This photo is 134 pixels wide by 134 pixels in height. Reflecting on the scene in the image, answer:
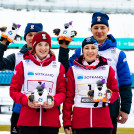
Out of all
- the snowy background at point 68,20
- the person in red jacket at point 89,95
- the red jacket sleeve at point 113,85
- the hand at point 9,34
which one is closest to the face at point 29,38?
the hand at point 9,34

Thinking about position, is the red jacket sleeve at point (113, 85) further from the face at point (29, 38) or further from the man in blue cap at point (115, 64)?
the face at point (29, 38)

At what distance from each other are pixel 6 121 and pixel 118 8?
35.3 feet

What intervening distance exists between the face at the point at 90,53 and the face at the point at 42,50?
36cm

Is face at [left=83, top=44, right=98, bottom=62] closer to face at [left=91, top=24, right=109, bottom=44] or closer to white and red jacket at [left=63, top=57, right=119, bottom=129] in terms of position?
white and red jacket at [left=63, top=57, right=119, bottom=129]

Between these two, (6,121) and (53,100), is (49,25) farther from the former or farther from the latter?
(53,100)

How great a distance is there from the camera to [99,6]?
51.4 ft

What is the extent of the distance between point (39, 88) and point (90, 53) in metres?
0.63

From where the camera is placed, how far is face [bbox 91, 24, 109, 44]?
2.92 metres

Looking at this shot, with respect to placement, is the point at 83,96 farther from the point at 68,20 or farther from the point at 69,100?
the point at 68,20

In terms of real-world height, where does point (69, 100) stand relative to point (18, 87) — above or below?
below

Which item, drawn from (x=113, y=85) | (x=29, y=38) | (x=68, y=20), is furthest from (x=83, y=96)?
(x=68, y=20)

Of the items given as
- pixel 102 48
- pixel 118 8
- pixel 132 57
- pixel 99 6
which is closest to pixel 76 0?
pixel 99 6

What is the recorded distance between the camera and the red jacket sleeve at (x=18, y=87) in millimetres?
2357

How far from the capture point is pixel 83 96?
253 centimetres
